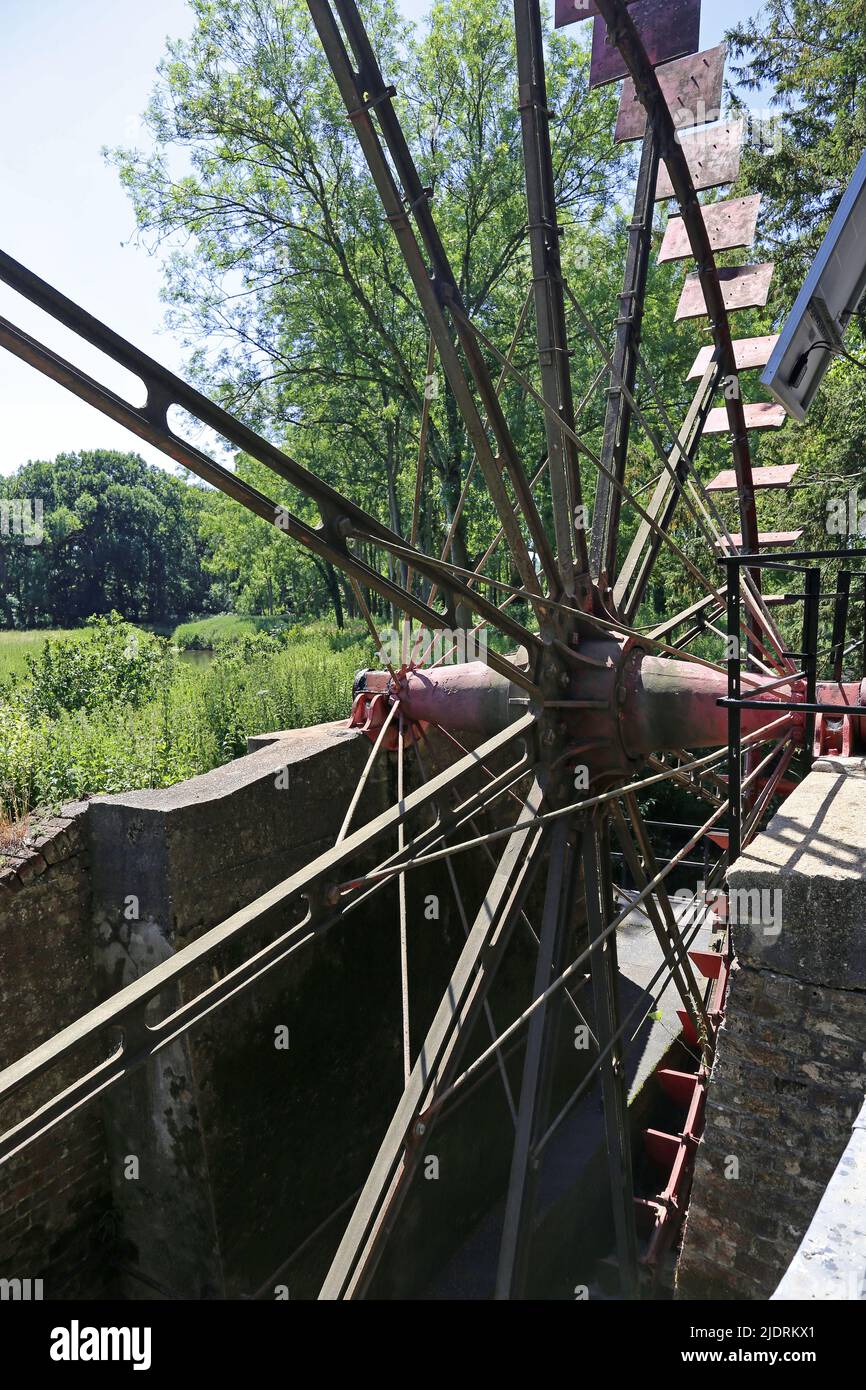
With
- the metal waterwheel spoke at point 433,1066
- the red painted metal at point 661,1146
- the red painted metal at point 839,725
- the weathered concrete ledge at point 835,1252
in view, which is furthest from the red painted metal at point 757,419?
the weathered concrete ledge at point 835,1252

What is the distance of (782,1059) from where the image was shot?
3.31 meters

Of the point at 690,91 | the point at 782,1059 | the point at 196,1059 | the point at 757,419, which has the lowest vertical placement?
the point at 196,1059

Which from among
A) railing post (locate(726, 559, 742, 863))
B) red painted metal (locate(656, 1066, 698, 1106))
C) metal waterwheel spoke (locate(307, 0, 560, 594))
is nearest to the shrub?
metal waterwheel spoke (locate(307, 0, 560, 594))

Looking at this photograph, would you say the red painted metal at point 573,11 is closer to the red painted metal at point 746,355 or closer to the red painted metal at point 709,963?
the red painted metal at point 746,355

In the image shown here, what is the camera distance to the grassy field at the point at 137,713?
6746mm

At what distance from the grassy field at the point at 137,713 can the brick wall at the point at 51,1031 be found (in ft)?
1.64

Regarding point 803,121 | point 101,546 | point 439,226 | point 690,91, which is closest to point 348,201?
point 439,226

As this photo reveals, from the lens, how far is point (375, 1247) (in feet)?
11.6

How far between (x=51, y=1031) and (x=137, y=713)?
12.5 ft

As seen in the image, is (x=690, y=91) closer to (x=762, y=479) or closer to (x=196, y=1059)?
(x=762, y=479)
